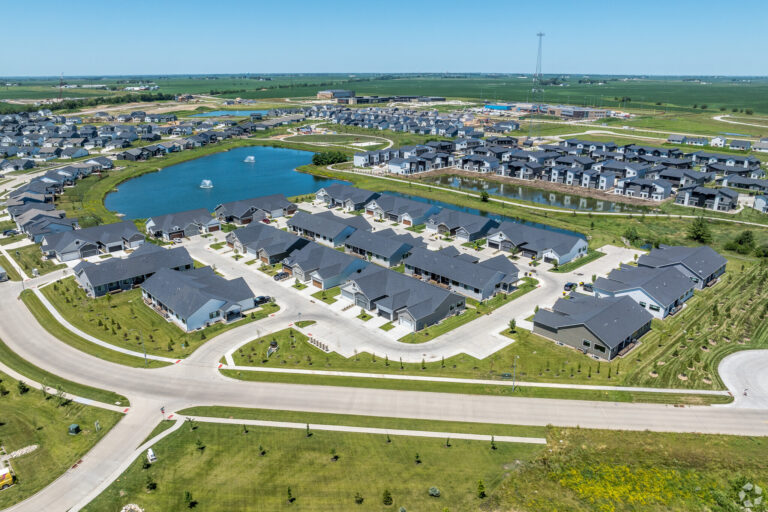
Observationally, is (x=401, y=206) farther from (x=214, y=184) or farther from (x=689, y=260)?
(x=214, y=184)

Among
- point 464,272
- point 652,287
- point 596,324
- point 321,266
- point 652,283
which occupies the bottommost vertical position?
point 596,324

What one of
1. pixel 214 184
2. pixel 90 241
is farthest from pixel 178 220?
pixel 214 184

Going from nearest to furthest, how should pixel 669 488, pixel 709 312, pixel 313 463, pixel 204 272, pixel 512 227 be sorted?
pixel 669 488
pixel 313 463
pixel 709 312
pixel 204 272
pixel 512 227

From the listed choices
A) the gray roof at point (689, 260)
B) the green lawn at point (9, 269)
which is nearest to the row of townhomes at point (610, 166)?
the gray roof at point (689, 260)

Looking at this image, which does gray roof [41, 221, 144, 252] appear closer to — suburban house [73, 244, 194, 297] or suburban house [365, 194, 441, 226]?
suburban house [73, 244, 194, 297]

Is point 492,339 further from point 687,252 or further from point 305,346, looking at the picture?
point 687,252

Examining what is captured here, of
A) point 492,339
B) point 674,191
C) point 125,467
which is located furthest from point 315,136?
point 125,467
